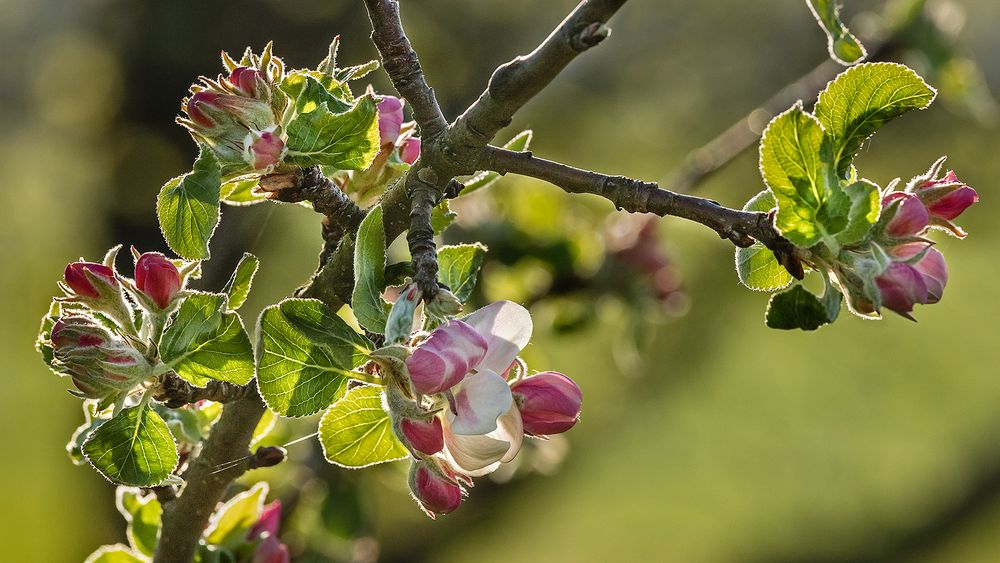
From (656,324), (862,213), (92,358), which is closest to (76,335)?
(92,358)

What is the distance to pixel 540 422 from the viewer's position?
14.8 inches

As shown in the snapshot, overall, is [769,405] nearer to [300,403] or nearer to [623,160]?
[623,160]

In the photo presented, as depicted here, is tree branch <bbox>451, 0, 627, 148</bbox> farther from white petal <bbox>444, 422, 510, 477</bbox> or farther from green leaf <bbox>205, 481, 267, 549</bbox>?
green leaf <bbox>205, 481, 267, 549</bbox>

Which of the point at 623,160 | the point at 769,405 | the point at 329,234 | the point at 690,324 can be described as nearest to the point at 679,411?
the point at 769,405

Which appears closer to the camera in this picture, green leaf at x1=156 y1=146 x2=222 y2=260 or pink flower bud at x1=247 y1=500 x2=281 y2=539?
green leaf at x1=156 y1=146 x2=222 y2=260

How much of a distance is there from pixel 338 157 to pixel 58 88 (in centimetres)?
266

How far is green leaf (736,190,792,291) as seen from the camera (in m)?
0.41

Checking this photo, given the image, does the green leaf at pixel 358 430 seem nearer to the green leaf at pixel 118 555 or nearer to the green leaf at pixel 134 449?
the green leaf at pixel 134 449

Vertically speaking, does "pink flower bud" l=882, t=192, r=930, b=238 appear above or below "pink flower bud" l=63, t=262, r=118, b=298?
above

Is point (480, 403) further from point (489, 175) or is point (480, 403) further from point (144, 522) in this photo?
point (144, 522)

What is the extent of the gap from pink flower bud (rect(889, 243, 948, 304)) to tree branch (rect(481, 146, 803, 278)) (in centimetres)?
4

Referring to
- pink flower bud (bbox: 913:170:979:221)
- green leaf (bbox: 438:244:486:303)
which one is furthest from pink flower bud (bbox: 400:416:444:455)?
pink flower bud (bbox: 913:170:979:221)

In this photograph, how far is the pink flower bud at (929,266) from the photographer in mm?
365

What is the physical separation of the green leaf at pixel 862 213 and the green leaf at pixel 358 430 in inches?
8.0
